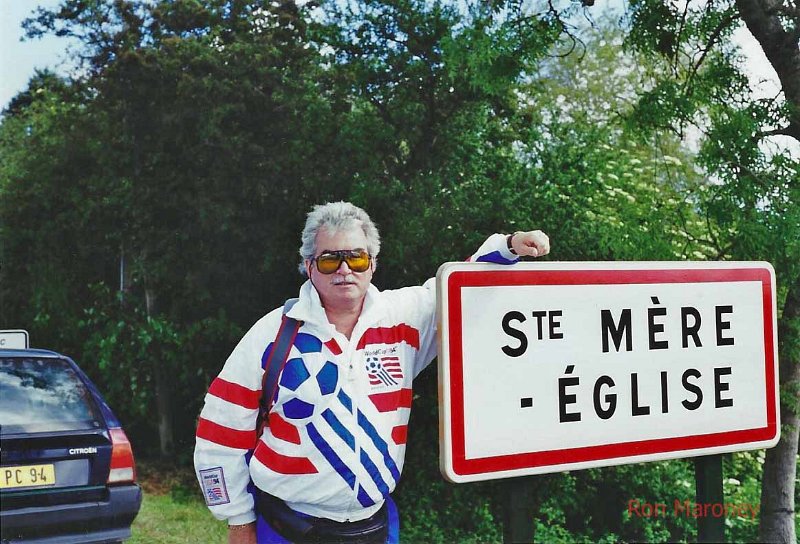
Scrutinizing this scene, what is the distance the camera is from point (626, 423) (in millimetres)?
1677

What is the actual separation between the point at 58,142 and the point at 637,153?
3317mm

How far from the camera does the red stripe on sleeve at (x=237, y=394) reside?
7.25 ft

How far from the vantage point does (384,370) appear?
7.37 feet

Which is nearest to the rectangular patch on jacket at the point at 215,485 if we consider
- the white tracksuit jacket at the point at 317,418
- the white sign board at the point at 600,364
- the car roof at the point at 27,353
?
the white tracksuit jacket at the point at 317,418

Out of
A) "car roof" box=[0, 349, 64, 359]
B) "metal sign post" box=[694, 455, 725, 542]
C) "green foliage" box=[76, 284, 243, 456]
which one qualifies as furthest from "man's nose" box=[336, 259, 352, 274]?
"green foliage" box=[76, 284, 243, 456]

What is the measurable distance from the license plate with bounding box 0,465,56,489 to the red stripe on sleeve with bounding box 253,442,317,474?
1.54 m

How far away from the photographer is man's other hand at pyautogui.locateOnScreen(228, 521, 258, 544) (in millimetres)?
2346

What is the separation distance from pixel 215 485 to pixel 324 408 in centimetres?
39

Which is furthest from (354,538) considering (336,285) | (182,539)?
(182,539)

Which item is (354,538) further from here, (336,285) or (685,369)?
(685,369)

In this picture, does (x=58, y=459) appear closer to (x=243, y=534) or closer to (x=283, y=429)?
(x=243, y=534)

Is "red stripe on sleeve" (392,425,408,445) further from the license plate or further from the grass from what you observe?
the grass

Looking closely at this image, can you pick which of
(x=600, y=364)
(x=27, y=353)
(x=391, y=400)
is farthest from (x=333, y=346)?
(x=27, y=353)

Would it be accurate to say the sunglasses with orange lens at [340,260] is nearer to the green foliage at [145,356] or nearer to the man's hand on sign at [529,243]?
the man's hand on sign at [529,243]
